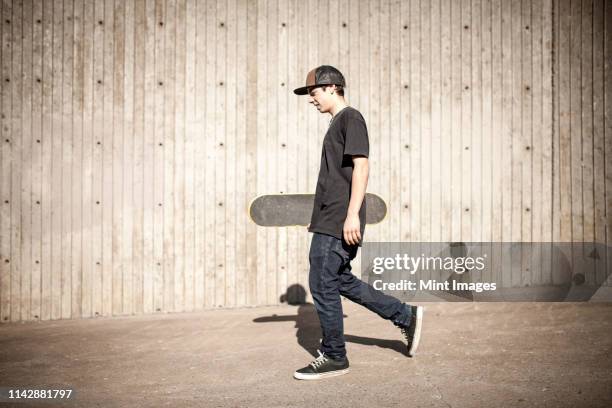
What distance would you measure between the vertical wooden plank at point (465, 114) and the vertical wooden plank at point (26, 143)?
13.3 ft

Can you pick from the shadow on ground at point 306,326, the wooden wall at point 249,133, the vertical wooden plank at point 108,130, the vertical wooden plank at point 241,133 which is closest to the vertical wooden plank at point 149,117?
the wooden wall at point 249,133

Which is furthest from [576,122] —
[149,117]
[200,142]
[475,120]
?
[149,117]

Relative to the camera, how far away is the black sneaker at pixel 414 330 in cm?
312

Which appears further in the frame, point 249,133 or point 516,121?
point 516,121

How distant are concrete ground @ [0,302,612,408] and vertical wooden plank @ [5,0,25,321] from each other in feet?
2.13

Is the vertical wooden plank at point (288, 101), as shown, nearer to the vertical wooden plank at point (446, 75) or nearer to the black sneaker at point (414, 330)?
the vertical wooden plank at point (446, 75)

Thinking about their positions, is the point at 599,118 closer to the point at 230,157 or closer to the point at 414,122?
the point at 414,122

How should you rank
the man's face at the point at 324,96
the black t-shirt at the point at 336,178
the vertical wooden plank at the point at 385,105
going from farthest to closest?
1. the vertical wooden plank at the point at 385,105
2. the man's face at the point at 324,96
3. the black t-shirt at the point at 336,178

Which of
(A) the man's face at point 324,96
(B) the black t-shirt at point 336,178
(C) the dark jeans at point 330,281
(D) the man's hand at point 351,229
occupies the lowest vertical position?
(C) the dark jeans at point 330,281

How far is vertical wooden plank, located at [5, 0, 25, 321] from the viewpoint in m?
4.81

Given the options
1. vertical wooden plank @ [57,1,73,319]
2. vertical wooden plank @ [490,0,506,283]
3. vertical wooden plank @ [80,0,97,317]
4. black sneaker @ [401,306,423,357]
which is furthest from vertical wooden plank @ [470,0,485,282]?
vertical wooden plank @ [57,1,73,319]

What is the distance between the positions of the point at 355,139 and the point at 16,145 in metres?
3.56

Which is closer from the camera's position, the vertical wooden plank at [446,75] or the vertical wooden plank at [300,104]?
the vertical wooden plank at [300,104]

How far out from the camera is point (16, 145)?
4.82 m
